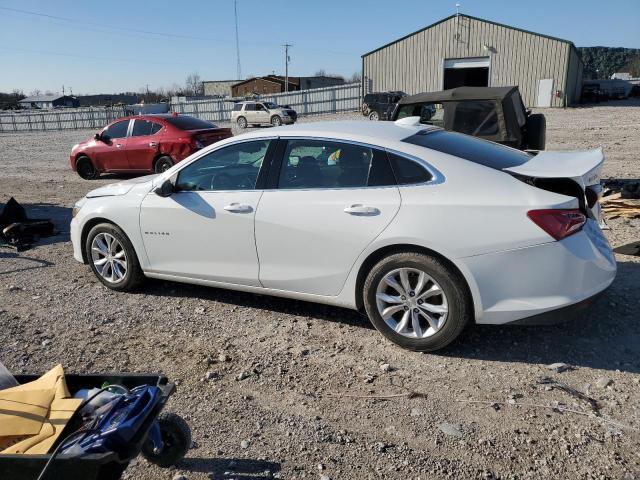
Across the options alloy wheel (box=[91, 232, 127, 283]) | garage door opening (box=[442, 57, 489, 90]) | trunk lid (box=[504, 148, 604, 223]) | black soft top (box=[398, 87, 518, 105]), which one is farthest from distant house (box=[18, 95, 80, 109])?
trunk lid (box=[504, 148, 604, 223])

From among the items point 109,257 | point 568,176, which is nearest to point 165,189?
point 109,257

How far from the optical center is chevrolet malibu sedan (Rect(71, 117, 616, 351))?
346 centimetres

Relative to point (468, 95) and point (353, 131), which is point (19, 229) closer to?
point (353, 131)

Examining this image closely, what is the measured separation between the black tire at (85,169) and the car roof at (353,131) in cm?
1049

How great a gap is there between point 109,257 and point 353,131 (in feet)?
9.01

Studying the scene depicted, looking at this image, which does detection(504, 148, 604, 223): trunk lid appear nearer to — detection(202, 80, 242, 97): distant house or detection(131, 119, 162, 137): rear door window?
detection(131, 119, 162, 137): rear door window

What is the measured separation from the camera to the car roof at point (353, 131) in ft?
13.5

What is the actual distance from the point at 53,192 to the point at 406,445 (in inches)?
435

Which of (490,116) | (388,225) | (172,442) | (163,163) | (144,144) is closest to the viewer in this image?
(172,442)

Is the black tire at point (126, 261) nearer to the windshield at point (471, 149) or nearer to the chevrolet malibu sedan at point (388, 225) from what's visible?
the chevrolet malibu sedan at point (388, 225)

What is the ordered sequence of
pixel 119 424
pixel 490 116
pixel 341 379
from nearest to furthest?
1. pixel 119 424
2. pixel 341 379
3. pixel 490 116

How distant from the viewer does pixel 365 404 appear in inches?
130

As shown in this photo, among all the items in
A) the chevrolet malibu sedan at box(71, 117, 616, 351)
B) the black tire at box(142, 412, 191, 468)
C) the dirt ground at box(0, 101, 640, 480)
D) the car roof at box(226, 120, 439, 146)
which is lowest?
the dirt ground at box(0, 101, 640, 480)

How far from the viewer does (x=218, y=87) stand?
87.0 meters
